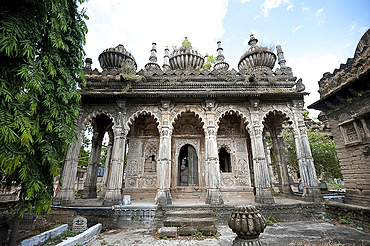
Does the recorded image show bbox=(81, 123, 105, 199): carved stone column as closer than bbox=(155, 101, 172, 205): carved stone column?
No

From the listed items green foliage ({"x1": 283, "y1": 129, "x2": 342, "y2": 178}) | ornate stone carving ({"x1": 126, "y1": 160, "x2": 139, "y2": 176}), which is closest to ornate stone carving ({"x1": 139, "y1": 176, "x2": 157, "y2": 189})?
ornate stone carving ({"x1": 126, "y1": 160, "x2": 139, "y2": 176})

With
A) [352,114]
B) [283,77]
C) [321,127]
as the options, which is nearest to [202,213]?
[352,114]

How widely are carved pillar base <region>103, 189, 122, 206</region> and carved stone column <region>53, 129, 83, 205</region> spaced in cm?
161

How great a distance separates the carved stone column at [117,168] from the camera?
7984 millimetres

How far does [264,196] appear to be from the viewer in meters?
7.78

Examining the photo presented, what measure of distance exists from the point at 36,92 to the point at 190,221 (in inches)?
238

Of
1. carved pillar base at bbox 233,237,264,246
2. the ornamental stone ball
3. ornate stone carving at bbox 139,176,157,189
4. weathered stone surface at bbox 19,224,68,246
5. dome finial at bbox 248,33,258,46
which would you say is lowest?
weathered stone surface at bbox 19,224,68,246

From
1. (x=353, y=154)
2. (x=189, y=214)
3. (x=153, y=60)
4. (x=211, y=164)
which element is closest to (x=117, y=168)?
(x=189, y=214)

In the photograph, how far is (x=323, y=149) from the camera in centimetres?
1455

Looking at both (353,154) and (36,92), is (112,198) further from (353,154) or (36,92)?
(353,154)

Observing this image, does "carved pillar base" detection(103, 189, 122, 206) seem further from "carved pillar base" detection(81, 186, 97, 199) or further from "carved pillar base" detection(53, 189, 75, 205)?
"carved pillar base" detection(81, 186, 97, 199)

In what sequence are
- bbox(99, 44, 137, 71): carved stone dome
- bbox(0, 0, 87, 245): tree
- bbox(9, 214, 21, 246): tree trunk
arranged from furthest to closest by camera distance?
bbox(99, 44, 137, 71): carved stone dome < bbox(9, 214, 21, 246): tree trunk < bbox(0, 0, 87, 245): tree

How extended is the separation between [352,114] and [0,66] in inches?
435

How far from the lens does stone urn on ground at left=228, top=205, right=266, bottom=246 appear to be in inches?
121
